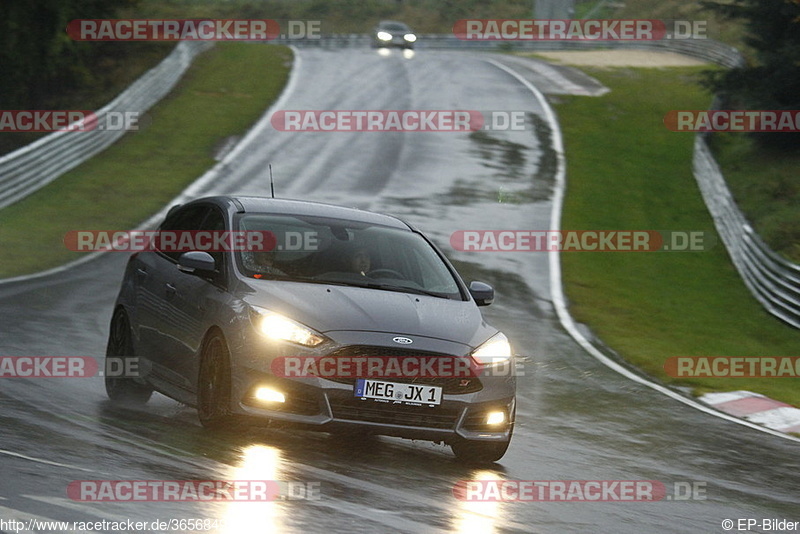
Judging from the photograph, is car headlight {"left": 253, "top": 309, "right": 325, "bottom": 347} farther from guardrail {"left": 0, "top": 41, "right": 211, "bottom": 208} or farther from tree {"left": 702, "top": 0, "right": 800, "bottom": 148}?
tree {"left": 702, "top": 0, "right": 800, "bottom": 148}

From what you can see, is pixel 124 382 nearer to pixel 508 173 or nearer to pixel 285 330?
pixel 285 330

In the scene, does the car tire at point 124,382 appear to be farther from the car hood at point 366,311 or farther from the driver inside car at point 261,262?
the car hood at point 366,311

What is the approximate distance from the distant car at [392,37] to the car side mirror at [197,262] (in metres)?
48.7

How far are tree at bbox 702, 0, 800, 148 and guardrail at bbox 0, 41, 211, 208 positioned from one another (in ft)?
47.5

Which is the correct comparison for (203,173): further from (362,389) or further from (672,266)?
(362,389)

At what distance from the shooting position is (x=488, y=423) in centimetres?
845

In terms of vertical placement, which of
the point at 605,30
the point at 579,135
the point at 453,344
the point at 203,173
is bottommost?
the point at 453,344

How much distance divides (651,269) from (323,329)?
1543 centimetres

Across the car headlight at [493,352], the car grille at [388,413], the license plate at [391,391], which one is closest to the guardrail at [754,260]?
the car headlight at [493,352]

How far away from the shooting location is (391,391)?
8062 mm

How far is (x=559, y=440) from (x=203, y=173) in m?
19.7

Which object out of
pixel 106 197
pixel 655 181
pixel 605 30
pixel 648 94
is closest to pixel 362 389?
pixel 106 197

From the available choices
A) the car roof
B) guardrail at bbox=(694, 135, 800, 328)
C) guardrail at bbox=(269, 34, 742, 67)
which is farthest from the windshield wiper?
guardrail at bbox=(269, 34, 742, 67)

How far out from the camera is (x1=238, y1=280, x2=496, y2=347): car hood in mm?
8227
